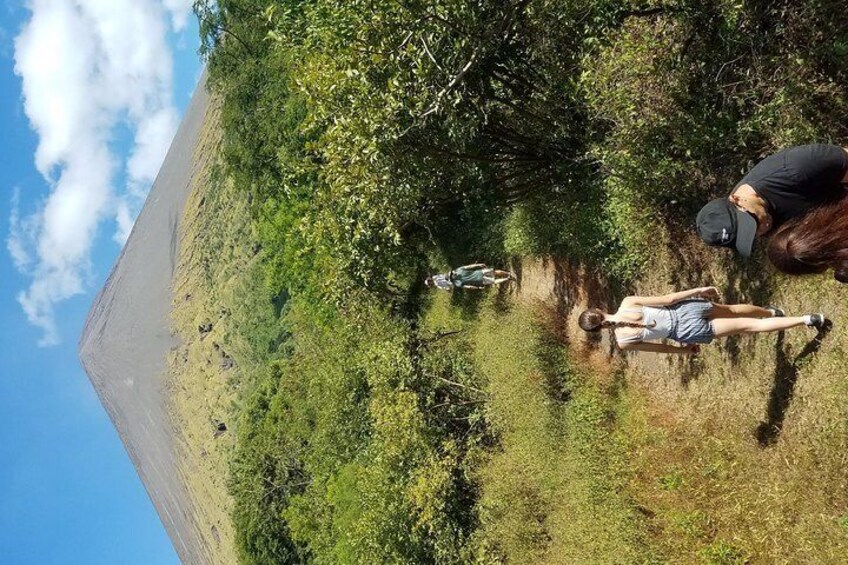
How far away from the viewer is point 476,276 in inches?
452

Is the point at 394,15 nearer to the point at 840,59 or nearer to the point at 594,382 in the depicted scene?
the point at 840,59

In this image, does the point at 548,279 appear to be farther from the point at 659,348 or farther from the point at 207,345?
the point at 207,345

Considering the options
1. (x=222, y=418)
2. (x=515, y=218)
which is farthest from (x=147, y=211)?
(x=515, y=218)

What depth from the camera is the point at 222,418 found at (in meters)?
21.8

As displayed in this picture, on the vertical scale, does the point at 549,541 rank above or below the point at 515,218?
below

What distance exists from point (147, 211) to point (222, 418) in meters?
15.1

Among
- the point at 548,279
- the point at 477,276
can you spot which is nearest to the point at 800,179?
the point at 548,279

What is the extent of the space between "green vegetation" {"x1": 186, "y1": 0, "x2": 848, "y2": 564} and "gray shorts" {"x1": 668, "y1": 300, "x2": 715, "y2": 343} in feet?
2.86

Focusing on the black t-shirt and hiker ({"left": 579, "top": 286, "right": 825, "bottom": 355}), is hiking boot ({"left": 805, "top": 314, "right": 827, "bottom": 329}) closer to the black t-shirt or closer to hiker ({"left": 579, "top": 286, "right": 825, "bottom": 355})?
hiker ({"left": 579, "top": 286, "right": 825, "bottom": 355})

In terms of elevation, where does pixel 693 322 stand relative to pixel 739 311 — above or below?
above

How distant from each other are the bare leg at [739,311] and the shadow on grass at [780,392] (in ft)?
1.45

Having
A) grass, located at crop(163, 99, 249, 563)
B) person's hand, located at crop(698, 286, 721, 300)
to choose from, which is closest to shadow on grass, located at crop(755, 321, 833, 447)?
person's hand, located at crop(698, 286, 721, 300)

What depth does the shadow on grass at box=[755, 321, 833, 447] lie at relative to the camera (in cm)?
644

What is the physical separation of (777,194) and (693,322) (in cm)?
222
